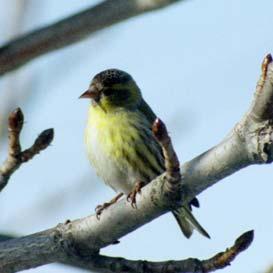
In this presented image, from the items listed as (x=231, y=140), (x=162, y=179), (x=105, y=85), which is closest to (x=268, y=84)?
(x=231, y=140)

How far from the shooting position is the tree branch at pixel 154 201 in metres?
2.63

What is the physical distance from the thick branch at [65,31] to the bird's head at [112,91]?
245 centimetres

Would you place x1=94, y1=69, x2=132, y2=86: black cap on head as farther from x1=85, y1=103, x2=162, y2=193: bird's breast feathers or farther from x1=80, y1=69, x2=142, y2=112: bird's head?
x1=85, y1=103, x2=162, y2=193: bird's breast feathers

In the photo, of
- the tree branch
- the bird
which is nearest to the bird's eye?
the bird

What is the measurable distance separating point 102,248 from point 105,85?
263 cm

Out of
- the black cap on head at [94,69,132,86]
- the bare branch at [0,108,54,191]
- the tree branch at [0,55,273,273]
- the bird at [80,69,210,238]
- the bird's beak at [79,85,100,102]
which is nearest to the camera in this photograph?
the tree branch at [0,55,273,273]

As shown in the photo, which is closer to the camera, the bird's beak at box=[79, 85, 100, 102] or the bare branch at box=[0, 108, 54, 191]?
the bare branch at box=[0, 108, 54, 191]

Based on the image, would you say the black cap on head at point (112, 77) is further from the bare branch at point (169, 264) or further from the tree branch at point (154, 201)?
the bare branch at point (169, 264)

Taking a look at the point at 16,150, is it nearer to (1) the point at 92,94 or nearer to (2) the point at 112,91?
(1) the point at 92,94

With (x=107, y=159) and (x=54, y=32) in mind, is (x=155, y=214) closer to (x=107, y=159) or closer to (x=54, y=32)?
(x=54, y=32)

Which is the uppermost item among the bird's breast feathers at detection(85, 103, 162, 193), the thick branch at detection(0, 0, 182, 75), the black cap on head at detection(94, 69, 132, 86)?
the black cap on head at detection(94, 69, 132, 86)

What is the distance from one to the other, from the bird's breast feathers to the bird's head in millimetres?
233

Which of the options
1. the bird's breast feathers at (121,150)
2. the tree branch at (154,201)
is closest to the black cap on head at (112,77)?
the bird's breast feathers at (121,150)

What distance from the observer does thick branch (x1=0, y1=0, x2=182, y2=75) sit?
3.23 m
